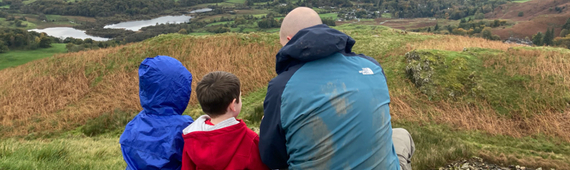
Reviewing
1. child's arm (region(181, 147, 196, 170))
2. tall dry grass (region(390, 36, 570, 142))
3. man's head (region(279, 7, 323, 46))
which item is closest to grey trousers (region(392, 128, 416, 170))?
man's head (region(279, 7, 323, 46))

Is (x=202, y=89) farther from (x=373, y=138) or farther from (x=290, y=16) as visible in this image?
(x=373, y=138)

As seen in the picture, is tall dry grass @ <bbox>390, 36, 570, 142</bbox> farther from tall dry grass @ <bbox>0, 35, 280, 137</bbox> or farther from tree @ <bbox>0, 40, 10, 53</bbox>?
tree @ <bbox>0, 40, 10, 53</bbox>

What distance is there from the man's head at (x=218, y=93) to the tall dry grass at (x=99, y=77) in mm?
8085

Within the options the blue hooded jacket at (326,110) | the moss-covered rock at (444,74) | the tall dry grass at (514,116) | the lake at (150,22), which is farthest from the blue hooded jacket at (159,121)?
the lake at (150,22)

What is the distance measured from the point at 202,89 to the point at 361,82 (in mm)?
1217

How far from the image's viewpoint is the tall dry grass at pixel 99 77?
33.1 ft

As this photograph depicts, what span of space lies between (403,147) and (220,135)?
7.63ft

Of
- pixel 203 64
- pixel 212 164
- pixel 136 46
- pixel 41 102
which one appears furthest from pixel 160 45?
pixel 212 164

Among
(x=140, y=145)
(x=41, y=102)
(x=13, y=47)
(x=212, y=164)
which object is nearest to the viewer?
(x=212, y=164)

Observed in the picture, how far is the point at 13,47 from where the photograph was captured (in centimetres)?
3734

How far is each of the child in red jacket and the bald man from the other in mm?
215

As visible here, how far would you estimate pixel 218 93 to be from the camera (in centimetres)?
236

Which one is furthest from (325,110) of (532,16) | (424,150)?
(532,16)

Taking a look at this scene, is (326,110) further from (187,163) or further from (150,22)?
(150,22)
